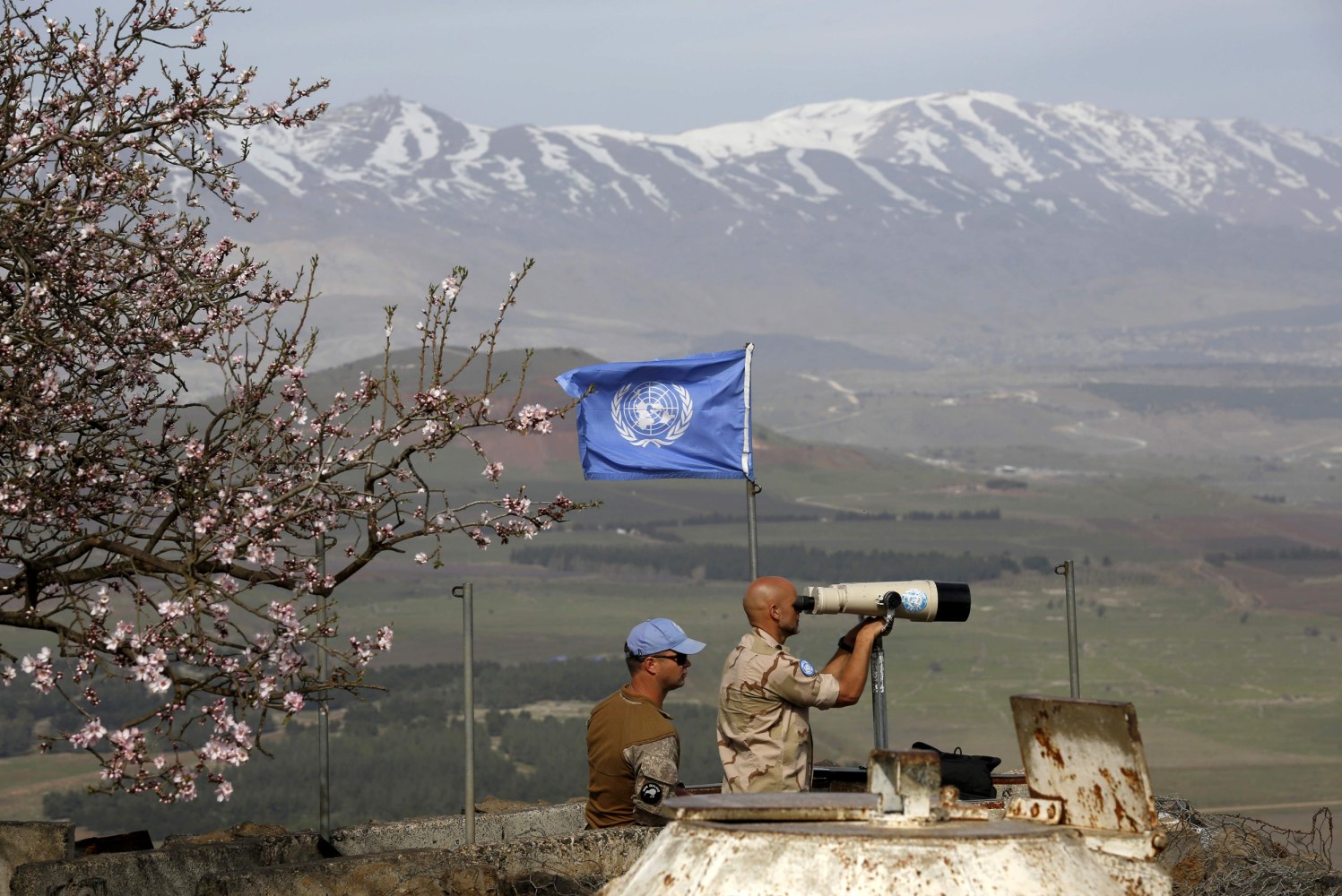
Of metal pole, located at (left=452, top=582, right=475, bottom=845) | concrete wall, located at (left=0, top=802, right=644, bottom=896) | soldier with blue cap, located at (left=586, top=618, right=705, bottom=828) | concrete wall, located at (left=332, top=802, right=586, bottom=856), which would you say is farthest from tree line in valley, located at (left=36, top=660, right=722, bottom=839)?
soldier with blue cap, located at (left=586, top=618, right=705, bottom=828)

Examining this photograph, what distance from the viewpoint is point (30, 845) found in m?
11.0

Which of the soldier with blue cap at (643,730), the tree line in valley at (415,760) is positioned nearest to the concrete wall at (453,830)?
the soldier with blue cap at (643,730)

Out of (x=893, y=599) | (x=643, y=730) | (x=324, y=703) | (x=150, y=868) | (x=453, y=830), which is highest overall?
(x=893, y=599)

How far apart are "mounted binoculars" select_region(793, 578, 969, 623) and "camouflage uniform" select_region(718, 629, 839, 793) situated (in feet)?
0.96

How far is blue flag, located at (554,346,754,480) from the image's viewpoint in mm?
14266

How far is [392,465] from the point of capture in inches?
420

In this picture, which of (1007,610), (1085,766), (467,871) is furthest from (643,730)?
(1007,610)

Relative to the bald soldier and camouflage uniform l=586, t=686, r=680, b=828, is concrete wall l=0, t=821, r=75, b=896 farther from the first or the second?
the bald soldier

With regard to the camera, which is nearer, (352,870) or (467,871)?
(467,871)

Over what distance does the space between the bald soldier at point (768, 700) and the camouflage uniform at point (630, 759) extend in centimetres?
65

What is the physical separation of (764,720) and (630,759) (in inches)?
39.7

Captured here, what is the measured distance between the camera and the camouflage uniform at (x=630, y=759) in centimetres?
1017

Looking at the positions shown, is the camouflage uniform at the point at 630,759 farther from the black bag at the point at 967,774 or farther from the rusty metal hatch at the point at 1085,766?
the rusty metal hatch at the point at 1085,766

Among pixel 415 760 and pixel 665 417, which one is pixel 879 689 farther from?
pixel 415 760
